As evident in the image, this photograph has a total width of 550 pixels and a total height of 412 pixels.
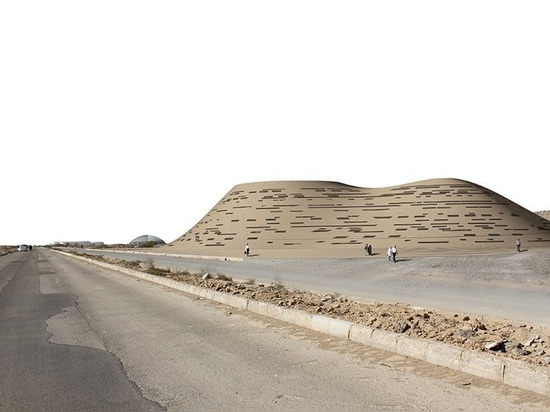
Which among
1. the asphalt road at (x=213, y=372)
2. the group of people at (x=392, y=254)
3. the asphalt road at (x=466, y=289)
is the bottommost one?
the asphalt road at (x=213, y=372)

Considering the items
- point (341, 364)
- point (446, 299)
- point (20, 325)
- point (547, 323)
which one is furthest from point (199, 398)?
point (446, 299)

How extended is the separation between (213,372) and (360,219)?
101998mm

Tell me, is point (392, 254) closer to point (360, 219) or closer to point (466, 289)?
point (466, 289)

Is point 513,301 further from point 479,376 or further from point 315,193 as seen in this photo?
point 315,193

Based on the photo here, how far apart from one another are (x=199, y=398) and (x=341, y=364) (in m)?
2.26

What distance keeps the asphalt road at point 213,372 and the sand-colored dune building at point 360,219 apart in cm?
7695

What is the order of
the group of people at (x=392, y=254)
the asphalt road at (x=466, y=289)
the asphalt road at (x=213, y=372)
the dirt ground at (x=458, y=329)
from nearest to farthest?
the asphalt road at (x=213, y=372) → the dirt ground at (x=458, y=329) → the asphalt road at (x=466, y=289) → the group of people at (x=392, y=254)

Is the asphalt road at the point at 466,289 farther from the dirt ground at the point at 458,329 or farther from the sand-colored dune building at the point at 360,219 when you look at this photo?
the sand-colored dune building at the point at 360,219

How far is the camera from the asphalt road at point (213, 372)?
507cm

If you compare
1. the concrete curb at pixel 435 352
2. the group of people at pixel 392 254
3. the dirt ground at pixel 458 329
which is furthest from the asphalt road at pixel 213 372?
the group of people at pixel 392 254

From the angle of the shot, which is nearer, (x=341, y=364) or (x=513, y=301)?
(x=341, y=364)

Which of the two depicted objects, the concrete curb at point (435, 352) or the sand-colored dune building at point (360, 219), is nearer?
the concrete curb at point (435, 352)

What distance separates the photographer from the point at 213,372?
637 cm

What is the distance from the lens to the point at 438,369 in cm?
626
